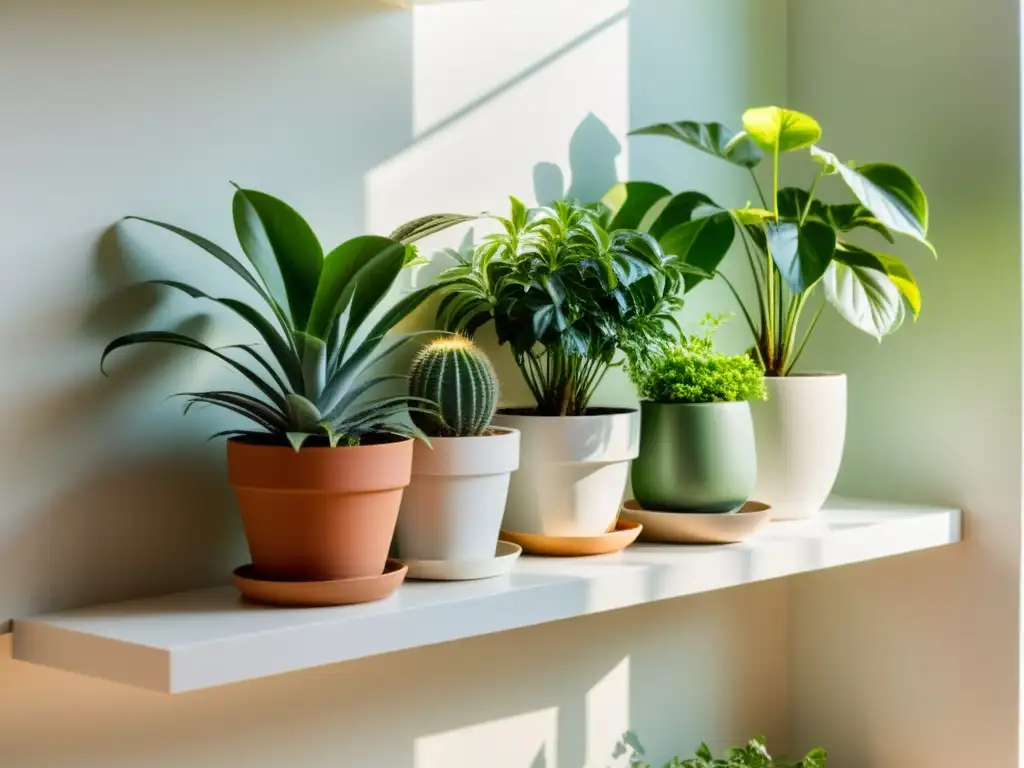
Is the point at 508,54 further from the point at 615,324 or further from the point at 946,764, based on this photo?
the point at 946,764

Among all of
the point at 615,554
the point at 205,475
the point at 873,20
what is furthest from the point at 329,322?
the point at 873,20

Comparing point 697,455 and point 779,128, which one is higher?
point 779,128

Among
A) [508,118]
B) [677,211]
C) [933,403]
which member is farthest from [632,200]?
[933,403]

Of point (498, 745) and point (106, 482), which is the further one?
point (498, 745)

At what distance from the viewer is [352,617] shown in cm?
107

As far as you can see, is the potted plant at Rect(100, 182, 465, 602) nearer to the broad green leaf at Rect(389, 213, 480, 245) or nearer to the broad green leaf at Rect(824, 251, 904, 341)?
the broad green leaf at Rect(389, 213, 480, 245)

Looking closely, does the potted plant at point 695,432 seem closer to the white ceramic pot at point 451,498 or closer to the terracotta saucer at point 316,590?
the white ceramic pot at point 451,498

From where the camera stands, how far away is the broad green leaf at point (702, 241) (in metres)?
1.60

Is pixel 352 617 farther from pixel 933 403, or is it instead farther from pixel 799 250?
pixel 933 403

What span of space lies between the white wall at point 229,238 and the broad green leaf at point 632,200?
0.11 ft

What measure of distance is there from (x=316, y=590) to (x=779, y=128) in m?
0.86

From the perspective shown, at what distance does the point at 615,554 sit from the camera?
1.41 meters

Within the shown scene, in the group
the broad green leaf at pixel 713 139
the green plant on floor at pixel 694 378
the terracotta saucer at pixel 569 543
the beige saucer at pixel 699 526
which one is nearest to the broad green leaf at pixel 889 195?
the broad green leaf at pixel 713 139

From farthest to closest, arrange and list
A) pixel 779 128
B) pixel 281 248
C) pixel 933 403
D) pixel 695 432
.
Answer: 1. pixel 933 403
2. pixel 779 128
3. pixel 695 432
4. pixel 281 248
